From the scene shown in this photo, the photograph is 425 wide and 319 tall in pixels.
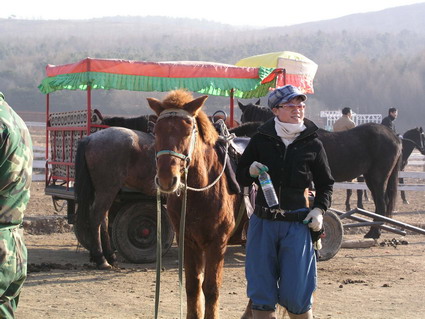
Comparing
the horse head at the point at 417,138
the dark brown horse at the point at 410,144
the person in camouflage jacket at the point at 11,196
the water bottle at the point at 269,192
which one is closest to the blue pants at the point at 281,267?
the water bottle at the point at 269,192

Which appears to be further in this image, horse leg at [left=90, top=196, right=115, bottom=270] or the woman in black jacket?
horse leg at [left=90, top=196, right=115, bottom=270]

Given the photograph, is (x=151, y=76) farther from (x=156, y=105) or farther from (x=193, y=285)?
(x=193, y=285)

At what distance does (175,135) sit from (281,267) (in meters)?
1.35

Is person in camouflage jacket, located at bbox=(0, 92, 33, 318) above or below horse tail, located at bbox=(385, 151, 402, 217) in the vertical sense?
above

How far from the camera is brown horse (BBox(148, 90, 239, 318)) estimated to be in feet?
17.7

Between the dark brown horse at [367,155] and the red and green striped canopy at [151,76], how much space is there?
76.1 inches

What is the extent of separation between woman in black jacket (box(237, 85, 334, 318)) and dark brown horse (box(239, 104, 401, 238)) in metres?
7.21

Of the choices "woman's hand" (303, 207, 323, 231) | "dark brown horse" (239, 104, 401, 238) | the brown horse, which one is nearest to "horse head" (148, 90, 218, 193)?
the brown horse

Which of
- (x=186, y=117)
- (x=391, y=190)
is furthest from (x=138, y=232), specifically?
(x=391, y=190)

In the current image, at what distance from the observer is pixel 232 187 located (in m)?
6.24

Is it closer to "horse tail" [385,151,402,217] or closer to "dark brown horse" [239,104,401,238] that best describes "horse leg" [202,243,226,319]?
"dark brown horse" [239,104,401,238]

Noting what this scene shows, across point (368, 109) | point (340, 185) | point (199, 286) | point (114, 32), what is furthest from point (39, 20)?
point (199, 286)

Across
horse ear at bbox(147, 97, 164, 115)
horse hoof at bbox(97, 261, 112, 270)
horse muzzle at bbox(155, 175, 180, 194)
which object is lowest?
horse hoof at bbox(97, 261, 112, 270)

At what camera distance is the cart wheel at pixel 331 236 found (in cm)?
968
